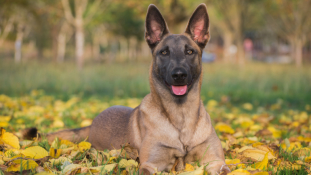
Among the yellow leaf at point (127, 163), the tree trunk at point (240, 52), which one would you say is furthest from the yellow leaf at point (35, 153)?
the tree trunk at point (240, 52)

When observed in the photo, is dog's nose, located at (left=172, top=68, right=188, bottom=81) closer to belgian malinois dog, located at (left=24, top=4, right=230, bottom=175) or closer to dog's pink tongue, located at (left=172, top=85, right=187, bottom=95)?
belgian malinois dog, located at (left=24, top=4, right=230, bottom=175)

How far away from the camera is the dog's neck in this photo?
3342mm

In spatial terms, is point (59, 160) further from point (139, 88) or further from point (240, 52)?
point (240, 52)

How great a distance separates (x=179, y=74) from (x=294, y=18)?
25496mm

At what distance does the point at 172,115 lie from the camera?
11.0ft

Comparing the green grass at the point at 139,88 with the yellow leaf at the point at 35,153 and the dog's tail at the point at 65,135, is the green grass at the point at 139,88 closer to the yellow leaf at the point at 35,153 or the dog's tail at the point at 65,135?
the dog's tail at the point at 65,135

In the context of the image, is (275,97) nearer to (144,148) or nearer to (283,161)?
(283,161)

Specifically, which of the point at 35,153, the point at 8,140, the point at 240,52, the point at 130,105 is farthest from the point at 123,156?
the point at 240,52

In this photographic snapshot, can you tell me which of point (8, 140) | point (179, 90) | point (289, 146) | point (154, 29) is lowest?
point (289, 146)

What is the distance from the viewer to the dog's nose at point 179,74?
10.3ft

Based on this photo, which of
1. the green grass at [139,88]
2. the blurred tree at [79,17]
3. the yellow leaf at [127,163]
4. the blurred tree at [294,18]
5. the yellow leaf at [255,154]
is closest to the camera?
the yellow leaf at [127,163]

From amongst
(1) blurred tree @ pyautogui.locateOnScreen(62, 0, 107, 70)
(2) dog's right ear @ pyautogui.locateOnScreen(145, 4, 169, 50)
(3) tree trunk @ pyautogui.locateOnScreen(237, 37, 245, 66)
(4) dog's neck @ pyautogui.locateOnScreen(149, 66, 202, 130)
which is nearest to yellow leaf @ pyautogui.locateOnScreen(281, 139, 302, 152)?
(4) dog's neck @ pyautogui.locateOnScreen(149, 66, 202, 130)

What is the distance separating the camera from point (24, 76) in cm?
1344

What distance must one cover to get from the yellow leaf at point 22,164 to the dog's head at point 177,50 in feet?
4.98
